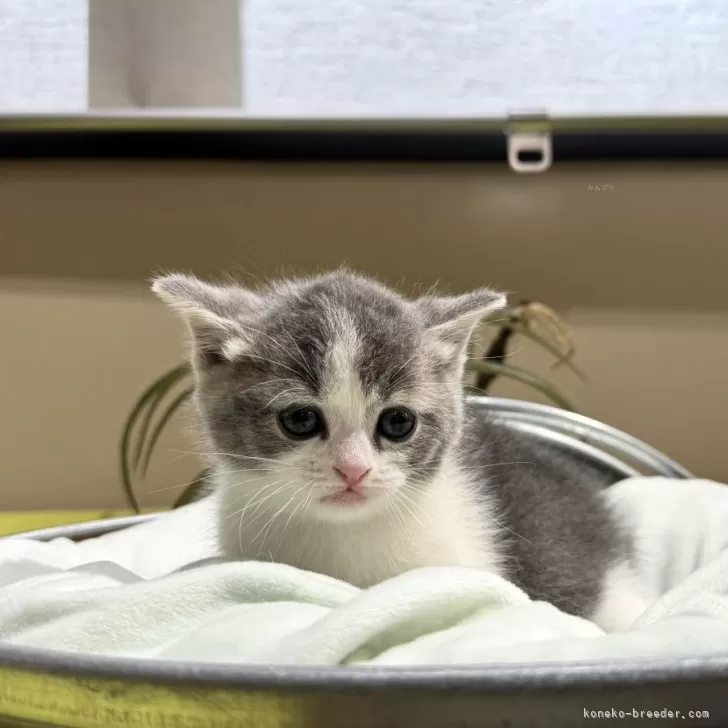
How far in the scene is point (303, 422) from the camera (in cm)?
77

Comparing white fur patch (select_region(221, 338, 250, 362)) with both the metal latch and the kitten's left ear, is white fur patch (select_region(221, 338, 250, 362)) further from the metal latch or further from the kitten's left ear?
the metal latch

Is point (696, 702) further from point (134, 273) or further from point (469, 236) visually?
point (134, 273)

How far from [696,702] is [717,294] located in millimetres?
1530

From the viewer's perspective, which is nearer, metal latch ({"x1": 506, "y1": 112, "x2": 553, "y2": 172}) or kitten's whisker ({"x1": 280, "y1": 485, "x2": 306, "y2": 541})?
kitten's whisker ({"x1": 280, "y1": 485, "x2": 306, "y2": 541})

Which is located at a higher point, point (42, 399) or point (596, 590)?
point (42, 399)

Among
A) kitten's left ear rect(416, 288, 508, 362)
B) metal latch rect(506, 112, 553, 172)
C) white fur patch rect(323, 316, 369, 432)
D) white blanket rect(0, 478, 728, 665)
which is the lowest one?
white blanket rect(0, 478, 728, 665)

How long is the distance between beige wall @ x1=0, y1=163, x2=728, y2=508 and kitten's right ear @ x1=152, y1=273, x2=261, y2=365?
0.89 meters

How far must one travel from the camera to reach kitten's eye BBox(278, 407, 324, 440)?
0.77 m

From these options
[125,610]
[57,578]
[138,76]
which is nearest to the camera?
[125,610]

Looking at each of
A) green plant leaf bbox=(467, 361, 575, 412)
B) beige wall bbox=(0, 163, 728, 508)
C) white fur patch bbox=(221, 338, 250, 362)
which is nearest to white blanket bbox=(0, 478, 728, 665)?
white fur patch bbox=(221, 338, 250, 362)

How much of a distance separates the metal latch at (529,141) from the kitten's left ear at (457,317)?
805mm

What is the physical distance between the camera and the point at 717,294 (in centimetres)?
174

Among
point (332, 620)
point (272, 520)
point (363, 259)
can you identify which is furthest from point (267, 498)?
point (363, 259)

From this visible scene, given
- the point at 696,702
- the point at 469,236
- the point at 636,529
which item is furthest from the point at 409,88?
the point at 696,702
